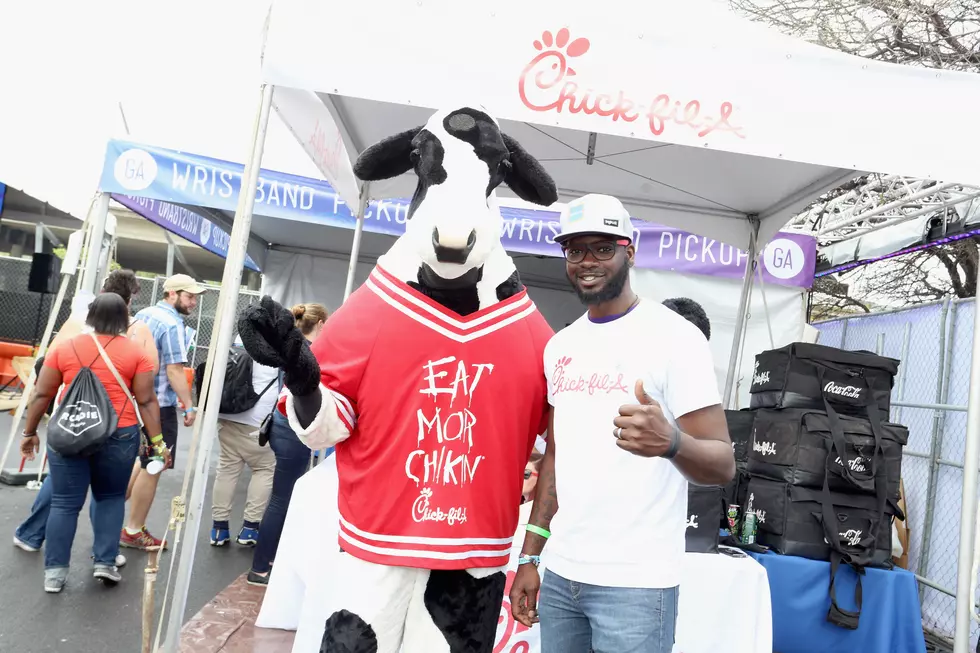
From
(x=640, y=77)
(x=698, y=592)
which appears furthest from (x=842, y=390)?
(x=640, y=77)

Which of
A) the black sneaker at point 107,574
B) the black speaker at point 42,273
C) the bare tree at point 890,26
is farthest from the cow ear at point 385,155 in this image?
the black speaker at point 42,273

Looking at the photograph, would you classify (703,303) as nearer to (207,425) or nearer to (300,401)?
(207,425)

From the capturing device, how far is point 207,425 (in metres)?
2.72

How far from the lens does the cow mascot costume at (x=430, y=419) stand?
71.2 inches

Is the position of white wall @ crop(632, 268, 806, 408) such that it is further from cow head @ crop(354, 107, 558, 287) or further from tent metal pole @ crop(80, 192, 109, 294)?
cow head @ crop(354, 107, 558, 287)

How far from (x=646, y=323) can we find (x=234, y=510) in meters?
5.75

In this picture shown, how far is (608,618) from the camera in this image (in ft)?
5.94

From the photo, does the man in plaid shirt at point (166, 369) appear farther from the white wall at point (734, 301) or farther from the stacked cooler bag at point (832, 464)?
the white wall at point (734, 301)

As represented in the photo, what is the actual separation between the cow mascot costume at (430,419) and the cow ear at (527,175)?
217 millimetres

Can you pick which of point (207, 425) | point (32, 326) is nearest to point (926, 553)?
point (207, 425)

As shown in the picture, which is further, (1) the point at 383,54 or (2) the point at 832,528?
(2) the point at 832,528

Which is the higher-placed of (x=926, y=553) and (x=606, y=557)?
(x=606, y=557)

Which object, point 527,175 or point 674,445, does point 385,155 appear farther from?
point 674,445

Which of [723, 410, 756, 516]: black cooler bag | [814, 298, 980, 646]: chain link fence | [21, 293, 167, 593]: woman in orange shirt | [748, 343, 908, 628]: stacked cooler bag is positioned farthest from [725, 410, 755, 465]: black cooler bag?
[21, 293, 167, 593]: woman in orange shirt
